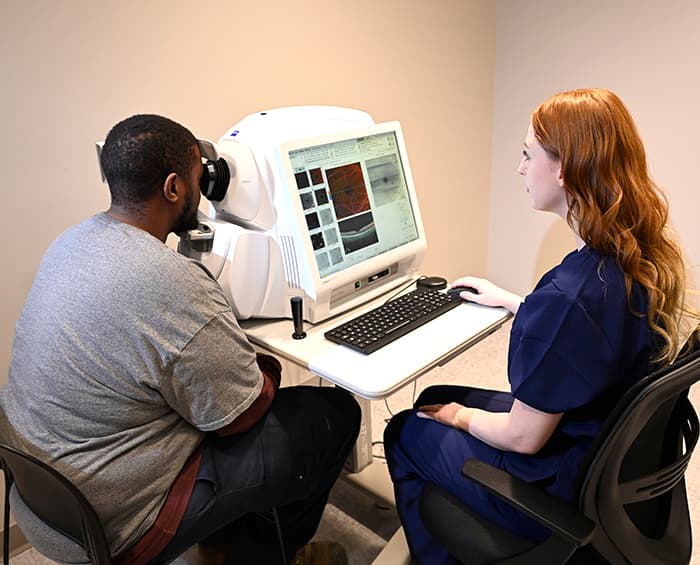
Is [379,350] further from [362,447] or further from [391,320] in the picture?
[362,447]

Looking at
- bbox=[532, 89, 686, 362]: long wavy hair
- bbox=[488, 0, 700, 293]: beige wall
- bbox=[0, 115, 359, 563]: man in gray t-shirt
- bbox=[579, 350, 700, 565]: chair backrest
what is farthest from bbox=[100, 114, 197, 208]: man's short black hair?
bbox=[488, 0, 700, 293]: beige wall

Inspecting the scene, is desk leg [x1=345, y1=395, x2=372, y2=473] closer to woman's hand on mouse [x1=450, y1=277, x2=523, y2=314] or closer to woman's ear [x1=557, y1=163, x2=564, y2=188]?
woman's hand on mouse [x1=450, y1=277, x2=523, y2=314]

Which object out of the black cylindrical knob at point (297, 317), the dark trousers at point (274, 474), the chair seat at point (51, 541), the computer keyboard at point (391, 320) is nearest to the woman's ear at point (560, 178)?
the computer keyboard at point (391, 320)

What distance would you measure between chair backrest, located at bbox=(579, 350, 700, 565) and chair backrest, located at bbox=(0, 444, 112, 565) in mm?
822

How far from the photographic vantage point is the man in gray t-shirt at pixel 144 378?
105 centimetres

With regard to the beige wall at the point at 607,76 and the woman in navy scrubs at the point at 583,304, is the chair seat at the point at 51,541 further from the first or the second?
the beige wall at the point at 607,76

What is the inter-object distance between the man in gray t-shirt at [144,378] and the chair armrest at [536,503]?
452 millimetres

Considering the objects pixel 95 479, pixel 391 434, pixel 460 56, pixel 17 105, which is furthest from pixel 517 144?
pixel 95 479

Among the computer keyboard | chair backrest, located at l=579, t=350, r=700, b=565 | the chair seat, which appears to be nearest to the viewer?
chair backrest, located at l=579, t=350, r=700, b=565

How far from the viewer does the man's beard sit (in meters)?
1.26

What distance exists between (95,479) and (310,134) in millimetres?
868

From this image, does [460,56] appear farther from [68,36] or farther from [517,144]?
[68,36]

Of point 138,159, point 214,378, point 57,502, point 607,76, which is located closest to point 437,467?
point 214,378

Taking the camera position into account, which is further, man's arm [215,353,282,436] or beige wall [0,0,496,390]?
beige wall [0,0,496,390]
